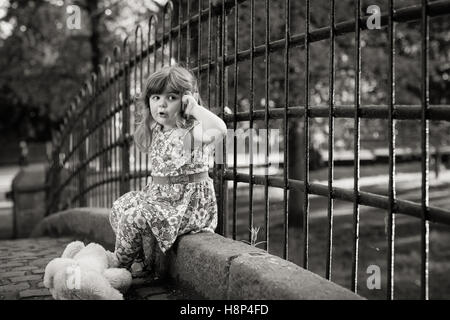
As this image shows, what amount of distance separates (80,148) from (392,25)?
5049 millimetres

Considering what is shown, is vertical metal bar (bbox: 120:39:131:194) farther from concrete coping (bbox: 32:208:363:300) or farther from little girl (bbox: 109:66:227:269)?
concrete coping (bbox: 32:208:363:300)

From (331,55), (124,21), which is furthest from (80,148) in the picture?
(124,21)

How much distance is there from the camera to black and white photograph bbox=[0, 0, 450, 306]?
189 centimetres

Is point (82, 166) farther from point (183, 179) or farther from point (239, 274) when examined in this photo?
point (239, 274)

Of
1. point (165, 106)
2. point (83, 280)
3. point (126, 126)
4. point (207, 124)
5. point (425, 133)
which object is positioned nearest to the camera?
point (425, 133)

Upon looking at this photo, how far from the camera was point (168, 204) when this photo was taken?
2672 mm

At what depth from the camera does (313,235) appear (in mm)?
9062

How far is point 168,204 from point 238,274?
2.65 ft

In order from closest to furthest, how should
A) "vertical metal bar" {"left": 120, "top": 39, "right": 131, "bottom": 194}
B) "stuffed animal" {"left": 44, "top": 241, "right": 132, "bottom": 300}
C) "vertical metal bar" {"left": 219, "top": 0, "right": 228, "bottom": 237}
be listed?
"stuffed animal" {"left": 44, "top": 241, "right": 132, "bottom": 300} < "vertical metal bar" {"left": 219, "top": 0, "right": 228, "bottom": 237} < "vertical metal bar" {"left": 120, "top": 39, "right": 131, "bottom": 194}

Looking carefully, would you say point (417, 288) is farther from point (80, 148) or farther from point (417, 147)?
point (80, 148)

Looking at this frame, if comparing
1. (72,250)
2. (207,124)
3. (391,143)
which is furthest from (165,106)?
(391,143)

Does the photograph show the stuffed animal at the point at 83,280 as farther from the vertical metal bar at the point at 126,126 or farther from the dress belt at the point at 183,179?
the vertical metal bar at the point at 126,126

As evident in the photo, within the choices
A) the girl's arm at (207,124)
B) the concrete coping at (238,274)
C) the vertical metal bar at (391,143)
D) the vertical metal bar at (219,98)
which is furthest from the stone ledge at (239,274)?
the girl's arm at (207,124)

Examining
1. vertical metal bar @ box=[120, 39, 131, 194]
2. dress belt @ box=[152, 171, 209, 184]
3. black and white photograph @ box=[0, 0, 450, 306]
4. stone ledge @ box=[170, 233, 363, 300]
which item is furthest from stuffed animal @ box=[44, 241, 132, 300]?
vertical metal bar @ box=[120, 39, 131, 194]
